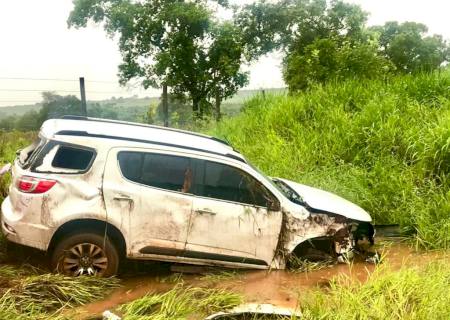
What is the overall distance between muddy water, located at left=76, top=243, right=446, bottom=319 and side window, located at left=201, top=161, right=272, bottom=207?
91 centimetres

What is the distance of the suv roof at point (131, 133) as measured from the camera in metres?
5.69

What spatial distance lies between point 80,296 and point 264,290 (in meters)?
2.05

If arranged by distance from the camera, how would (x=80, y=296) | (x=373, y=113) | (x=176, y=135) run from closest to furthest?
(x=80, y=296) < (x=176, y=135) < (x=373, y=113)

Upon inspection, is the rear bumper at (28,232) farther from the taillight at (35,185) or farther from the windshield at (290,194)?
the windshield at (290,194)

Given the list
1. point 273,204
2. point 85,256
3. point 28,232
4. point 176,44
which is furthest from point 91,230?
point 176,44

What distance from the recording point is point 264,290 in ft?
18.5

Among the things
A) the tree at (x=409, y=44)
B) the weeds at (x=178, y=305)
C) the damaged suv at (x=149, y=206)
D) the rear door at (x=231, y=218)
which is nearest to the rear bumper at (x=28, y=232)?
the damaged suv at (x=149, y=206)

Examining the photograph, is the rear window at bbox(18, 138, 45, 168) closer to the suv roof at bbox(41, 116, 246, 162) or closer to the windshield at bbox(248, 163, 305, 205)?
the suv roof at bbox(41, 116, 246, 162)

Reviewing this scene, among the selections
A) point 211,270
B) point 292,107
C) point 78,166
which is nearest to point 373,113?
point 292,107

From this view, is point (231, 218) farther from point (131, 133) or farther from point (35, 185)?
point (35, 185)

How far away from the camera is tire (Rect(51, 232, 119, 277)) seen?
209 inches

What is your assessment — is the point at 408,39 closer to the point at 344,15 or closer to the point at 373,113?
the point at 344,15

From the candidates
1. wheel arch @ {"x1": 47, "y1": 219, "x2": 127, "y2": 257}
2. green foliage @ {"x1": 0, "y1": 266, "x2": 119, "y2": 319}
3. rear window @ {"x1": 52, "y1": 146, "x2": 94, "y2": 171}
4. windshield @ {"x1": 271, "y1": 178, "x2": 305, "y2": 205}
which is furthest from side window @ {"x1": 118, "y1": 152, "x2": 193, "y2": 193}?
windshield @ {"x1": 271, "y1": 178, "x2": 305, "y2": 205}

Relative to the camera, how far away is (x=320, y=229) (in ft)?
20.2
